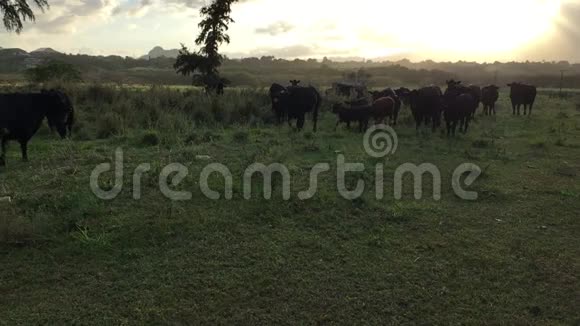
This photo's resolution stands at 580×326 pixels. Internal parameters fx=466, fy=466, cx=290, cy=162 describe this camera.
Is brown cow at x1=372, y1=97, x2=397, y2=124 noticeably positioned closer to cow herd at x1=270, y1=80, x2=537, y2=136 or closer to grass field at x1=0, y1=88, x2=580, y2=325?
cow herd at x1=270, y1=80, x2=537, y2=136

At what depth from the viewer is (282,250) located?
5.36m

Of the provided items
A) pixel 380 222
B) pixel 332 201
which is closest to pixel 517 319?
pixel 380 222

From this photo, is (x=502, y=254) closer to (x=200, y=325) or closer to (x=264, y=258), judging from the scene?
(x=264, y=258)

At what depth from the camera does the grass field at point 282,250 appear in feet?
13.7

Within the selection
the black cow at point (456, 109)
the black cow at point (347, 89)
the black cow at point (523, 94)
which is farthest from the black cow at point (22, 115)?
the black cow at point (523, 94)

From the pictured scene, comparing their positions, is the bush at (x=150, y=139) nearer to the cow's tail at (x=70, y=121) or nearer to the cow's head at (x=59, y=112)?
the cow's head at (x=59, y=112)

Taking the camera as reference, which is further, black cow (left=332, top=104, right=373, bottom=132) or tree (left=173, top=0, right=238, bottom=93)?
tree (left=173, top=0, right=238, bottom=93)

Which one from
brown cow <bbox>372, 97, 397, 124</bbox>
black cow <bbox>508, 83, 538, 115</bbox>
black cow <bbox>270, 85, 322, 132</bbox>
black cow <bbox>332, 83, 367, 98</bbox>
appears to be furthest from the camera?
black cow <bbox>332, 83, 367, 98</bbox>

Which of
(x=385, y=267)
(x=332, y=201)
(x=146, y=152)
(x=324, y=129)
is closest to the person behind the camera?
(x=385, y=267)

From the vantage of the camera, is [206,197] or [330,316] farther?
[206,197]

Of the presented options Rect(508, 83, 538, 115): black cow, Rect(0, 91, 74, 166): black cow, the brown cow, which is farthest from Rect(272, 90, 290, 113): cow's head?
Rect(508, 83, 538, 115): black cow

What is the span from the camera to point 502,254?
5453mm

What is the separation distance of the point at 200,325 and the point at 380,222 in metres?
3.21

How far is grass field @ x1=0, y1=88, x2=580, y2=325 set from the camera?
13.7ft
